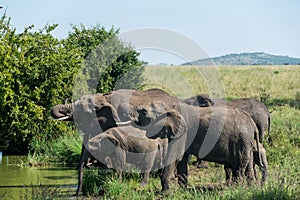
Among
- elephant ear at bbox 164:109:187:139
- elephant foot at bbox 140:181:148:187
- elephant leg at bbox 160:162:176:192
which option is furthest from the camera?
elephant foot at bbox 140:181:148:187

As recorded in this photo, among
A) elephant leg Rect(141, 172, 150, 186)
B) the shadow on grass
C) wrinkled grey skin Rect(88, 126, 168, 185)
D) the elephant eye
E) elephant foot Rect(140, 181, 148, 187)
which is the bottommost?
elephant foot Rect(140, 181, 148, 187)

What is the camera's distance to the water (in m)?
14.4

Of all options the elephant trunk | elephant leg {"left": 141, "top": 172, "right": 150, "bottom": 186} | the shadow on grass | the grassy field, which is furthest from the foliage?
the shadow on grass

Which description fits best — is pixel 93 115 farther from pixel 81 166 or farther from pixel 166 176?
pixel 166 176

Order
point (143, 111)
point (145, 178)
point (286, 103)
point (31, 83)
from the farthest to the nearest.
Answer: point (286, 103)
point (31, 83)
point (145, 178)
point (143, 111)

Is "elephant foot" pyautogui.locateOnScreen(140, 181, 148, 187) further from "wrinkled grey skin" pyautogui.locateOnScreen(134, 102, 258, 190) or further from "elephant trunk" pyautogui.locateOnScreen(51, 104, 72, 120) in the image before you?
"elephant trunk" pyautogui.locateOnScreen(51, 104, 72, 120)

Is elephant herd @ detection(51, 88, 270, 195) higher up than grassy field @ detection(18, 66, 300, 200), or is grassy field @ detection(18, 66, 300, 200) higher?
elephant herd @ detection(51, 88, 270, 195)

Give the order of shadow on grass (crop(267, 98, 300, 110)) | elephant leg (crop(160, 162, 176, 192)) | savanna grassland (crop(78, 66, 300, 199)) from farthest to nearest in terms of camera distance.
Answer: shadow on grass (crop(267, 98, 300, 110)) → elephant leg (crop(160, 162, 176, 192)) → savanna grassland (crop(78, 66, 300, 199))

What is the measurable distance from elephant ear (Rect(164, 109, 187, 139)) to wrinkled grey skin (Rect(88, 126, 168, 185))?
1.03 m

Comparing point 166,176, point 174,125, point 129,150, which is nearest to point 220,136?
point 174,125

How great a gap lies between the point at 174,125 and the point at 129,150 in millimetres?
1629

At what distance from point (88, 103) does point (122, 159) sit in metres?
2.53

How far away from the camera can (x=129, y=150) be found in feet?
47.1

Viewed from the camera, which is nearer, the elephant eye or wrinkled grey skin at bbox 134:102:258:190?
the elephant eye
